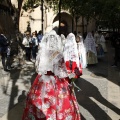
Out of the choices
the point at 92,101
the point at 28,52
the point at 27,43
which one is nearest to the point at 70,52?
the point at 92,101

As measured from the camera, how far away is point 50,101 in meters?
4.19

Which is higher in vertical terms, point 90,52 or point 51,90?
Answer: point 90,52

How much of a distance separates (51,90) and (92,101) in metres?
2.62

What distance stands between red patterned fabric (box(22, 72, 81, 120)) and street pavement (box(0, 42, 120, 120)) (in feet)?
4.04

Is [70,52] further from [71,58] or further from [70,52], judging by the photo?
Result: [71,58]

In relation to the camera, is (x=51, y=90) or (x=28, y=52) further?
(x=28, y=52)

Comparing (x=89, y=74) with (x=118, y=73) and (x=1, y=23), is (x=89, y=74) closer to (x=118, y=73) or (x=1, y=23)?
(x=118, y=73)

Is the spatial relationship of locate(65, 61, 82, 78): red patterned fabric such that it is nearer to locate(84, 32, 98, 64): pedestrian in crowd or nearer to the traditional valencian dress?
the traditional valencian dress

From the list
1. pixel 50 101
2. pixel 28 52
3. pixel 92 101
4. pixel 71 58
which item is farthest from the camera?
pixel 28 52

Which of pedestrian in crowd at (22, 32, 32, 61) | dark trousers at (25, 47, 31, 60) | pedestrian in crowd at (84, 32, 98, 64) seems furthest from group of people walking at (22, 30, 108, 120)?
dark trousers at (25, 47, 31, 60)

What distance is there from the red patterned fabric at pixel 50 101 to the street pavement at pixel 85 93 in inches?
48.4

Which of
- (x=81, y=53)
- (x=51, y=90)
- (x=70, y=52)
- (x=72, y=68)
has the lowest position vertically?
(x=51, y=90)

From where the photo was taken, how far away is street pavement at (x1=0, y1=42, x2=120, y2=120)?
5676mm

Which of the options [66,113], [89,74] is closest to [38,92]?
[66,113]
